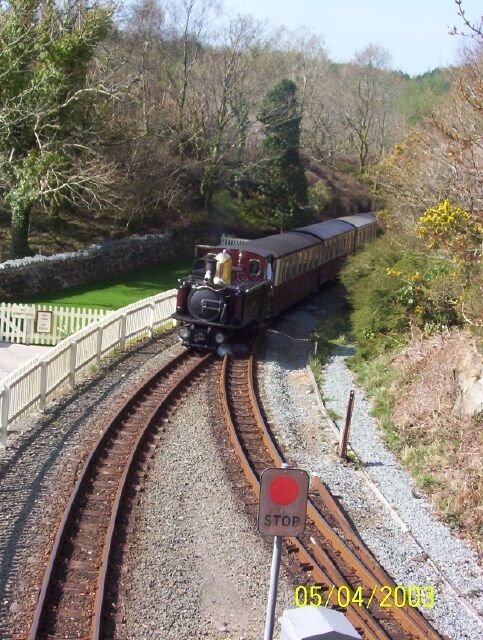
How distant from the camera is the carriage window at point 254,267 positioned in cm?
2020

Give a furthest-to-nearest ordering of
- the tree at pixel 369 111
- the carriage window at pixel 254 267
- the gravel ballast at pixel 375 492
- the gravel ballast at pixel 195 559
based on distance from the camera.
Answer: the tree at pixel 369 111 < the carriage window at pixel 254 267 < the gravel ballast at pixel 375 492 < the gravel ballast at pixel 195 559

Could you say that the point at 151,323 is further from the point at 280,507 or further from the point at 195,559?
the point at 280,507

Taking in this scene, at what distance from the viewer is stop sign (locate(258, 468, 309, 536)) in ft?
18.5

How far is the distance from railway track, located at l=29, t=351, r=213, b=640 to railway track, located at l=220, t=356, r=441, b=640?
1.69m

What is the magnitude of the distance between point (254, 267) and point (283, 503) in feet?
48.5

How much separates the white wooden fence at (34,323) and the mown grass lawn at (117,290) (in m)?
3.90

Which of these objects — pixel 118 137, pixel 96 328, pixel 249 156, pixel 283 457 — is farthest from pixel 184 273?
pixel 283 457

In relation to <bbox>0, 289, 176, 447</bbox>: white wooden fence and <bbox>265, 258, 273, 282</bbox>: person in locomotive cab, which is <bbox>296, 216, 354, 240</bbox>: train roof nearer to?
<bbox>265, 258, 273, 282</bbox>: person in locomotive cab

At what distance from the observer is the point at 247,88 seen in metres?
43.0

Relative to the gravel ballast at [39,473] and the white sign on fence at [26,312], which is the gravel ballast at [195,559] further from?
the white sign on fence at [26,312]

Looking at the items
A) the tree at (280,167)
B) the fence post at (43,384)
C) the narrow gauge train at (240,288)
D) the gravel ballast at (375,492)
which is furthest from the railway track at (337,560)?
the tree at (280,167)

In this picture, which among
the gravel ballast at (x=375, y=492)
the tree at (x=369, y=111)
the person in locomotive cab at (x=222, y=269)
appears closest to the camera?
the gravel ballast at (x=375, y=492)

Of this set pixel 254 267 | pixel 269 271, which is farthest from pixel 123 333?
pixel 269 271

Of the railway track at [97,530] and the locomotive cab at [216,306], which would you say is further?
the locomotive cab at [216,306]
